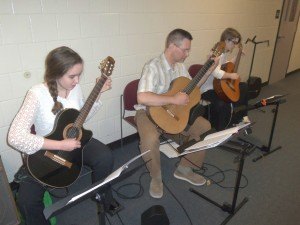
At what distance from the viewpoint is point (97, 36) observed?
2252 mm

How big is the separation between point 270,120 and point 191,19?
1.84 metres

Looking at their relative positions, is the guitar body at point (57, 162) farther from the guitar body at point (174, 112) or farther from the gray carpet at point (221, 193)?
the guitar body at point (174, 112)

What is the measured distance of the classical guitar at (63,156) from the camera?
1.49m

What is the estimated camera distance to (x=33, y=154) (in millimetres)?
1481

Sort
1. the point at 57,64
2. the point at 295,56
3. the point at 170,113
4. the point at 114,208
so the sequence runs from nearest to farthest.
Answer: the point at 57,64 < the point at 114,208 < the point at 170,113 < the point at 295,56

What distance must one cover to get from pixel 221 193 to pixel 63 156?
4.61 feet

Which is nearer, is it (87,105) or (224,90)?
(87,105)

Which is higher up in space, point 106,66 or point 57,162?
point 106,66

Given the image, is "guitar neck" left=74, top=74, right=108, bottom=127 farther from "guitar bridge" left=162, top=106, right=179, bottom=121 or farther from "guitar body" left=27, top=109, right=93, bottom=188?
"guitar bridge" left=162, top=106, right=179, bottom=121

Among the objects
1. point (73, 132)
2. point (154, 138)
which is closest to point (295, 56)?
point (154, 138)

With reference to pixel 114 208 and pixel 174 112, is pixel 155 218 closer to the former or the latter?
pixel 114 208

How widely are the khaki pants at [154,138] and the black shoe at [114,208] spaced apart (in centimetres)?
36

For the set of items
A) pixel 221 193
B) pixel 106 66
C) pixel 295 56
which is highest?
pixel 106 66

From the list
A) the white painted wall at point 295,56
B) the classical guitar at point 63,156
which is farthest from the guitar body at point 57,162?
the white painted wall at point 295,56
